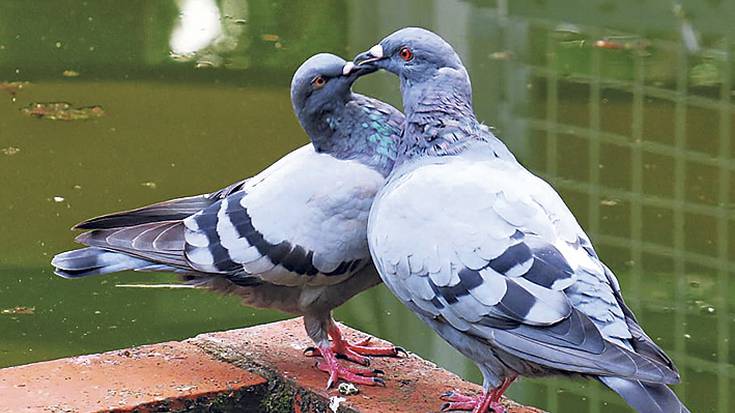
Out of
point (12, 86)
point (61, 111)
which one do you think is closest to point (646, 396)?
point (61, 111)

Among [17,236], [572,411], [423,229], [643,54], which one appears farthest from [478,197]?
[643,54]

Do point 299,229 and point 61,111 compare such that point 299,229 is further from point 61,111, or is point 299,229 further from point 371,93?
point 371,93

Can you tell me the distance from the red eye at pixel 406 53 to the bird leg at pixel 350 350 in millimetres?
679

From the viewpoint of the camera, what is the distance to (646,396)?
8.60 feet

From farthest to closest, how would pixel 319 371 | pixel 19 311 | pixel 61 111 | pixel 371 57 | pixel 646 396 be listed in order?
pixel 61 111
pixel 19 311
pixel 319 371
pixel 371 57
pixel 646 396

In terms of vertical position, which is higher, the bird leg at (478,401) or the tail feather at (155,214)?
the tail feather at (155,214)

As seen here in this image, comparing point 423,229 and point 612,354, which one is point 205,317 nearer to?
point 423,229

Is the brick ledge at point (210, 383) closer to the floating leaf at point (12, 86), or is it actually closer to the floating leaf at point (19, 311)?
the floating leaf at point (19, 311)

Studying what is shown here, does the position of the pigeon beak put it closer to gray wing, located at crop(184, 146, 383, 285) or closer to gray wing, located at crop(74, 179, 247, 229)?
gray wing, located at crop(184, 146, 383, 285)

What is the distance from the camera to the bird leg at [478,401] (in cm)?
297

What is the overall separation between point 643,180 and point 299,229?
2.67 m

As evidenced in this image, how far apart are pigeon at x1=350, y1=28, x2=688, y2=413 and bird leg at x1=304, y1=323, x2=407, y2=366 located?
31 cm

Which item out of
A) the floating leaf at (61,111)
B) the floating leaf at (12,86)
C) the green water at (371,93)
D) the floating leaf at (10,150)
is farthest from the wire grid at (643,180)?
the floating leaf at (12,86)

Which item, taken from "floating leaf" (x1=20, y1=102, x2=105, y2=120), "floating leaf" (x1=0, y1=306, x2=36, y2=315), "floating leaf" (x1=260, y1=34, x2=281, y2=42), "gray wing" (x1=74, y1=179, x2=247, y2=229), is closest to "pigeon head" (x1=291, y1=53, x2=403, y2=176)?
"gray wing" (x1=74, y1=179, x2=247, y2=229)
